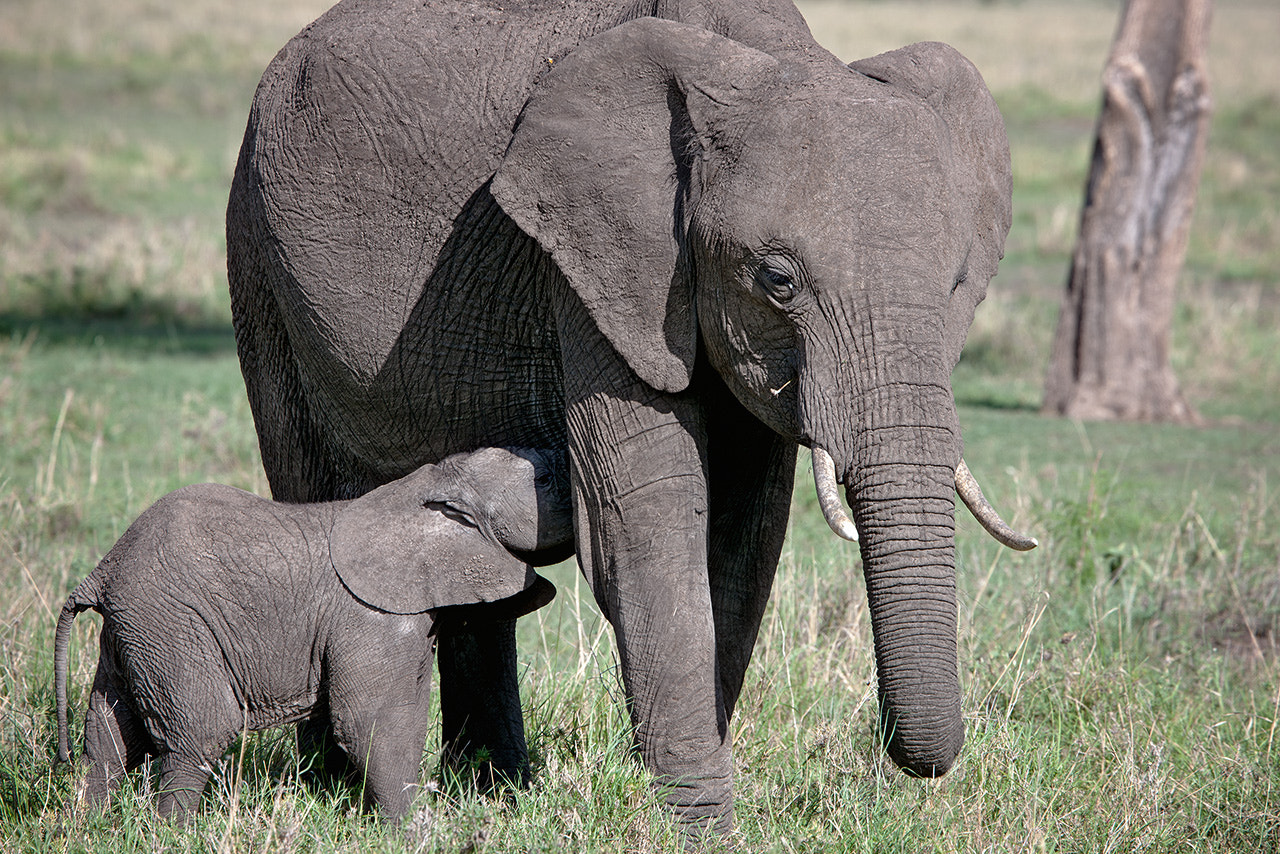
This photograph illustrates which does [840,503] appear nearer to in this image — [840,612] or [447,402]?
[447,402]

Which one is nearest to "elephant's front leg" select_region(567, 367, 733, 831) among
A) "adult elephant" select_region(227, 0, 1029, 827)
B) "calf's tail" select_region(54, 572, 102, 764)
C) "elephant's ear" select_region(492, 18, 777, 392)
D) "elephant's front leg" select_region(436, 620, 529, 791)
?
"adult elephant" select_region(227, 0, 1029, 827)

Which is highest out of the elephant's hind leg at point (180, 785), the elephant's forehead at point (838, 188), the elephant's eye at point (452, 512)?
the elephant's forehead at point (838, 188)

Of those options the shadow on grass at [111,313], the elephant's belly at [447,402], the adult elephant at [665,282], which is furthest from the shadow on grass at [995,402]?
the elephant's belly at [447,402]

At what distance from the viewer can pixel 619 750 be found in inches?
164

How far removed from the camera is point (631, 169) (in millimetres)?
3447

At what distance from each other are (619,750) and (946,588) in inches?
49.6

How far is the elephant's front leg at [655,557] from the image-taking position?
352 centimetres

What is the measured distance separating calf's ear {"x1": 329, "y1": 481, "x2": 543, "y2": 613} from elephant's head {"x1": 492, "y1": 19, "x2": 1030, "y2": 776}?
0.85m

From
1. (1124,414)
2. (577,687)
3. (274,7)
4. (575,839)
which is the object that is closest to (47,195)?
(1124,414)

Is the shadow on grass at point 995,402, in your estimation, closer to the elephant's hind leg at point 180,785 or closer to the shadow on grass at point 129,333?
the shadow on grass at point 129,333

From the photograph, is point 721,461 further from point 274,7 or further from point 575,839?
point 274,7

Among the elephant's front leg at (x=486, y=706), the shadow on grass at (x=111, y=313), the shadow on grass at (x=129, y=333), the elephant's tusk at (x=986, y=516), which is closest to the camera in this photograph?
the elephant's tusk at (x=986, y=516)

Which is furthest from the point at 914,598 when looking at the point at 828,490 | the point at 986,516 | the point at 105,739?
the point at 105,739

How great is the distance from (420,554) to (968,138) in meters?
1.86
